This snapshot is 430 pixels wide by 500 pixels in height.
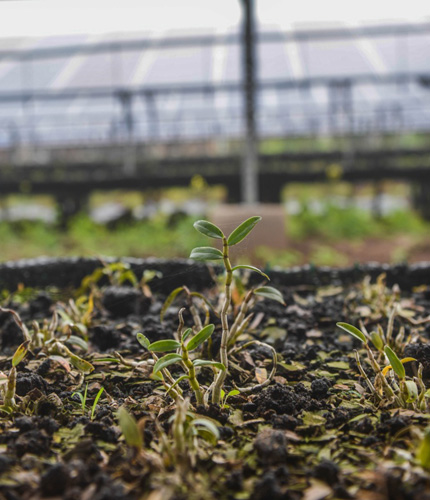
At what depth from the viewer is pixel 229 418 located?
847 mm

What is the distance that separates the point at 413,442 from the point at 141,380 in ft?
1.65

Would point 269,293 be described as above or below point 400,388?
above

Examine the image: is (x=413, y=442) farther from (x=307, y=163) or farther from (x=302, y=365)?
(x=307, y=163)

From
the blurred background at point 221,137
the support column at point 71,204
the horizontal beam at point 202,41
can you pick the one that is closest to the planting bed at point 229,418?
the blurred background at point 221,137

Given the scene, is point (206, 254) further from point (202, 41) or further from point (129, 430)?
point (202, 41)

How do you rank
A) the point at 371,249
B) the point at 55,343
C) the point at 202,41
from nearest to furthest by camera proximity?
the point at 55,343 → the point at 371,249 → the point at 202,41

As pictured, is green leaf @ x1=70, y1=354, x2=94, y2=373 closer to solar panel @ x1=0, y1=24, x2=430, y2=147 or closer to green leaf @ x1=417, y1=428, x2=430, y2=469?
green leaf @ x1=417, y1=428, x2=430, y2=469

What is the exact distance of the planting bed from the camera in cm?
65

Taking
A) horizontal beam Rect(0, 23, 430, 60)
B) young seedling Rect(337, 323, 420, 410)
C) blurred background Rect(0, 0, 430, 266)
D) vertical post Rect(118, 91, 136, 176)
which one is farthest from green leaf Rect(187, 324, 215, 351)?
horizontal beam Rect(0, 23, 430, 60)

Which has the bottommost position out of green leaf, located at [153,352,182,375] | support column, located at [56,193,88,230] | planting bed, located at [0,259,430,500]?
support column, located at [56,193,88,230]

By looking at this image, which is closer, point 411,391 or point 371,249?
point 411,391

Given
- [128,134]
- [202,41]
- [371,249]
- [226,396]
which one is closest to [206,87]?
[202,41]

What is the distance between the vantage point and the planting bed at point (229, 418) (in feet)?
2.12

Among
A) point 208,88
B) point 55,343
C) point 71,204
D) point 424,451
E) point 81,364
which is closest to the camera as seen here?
point 424,451
